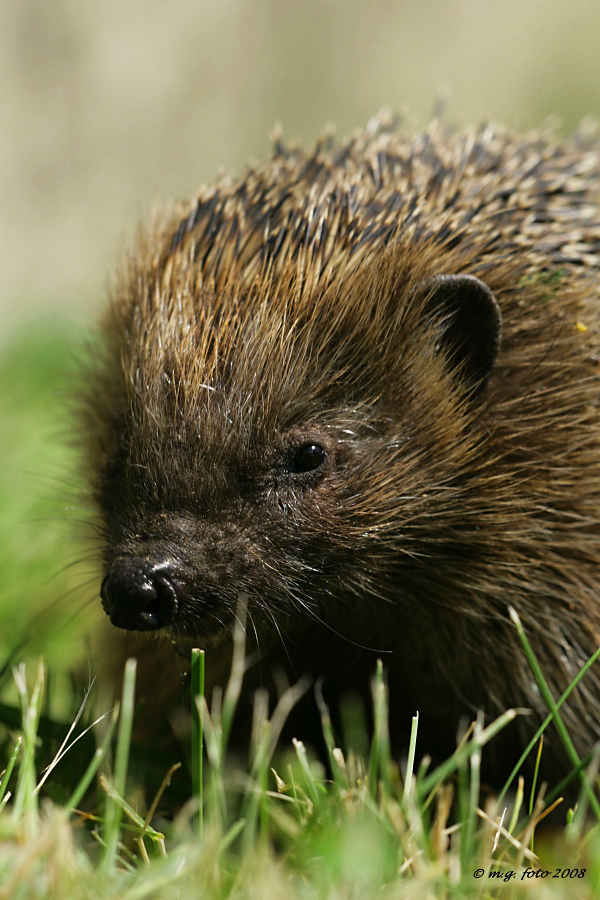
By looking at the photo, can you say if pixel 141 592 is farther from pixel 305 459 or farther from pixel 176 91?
pixel 176 91

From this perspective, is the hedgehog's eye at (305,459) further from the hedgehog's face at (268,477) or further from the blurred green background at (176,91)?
the blurred green background at (176,91)

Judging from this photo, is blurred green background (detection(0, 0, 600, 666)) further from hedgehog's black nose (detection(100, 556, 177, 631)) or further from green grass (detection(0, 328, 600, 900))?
hedgehog's black nose (detection(100, 556, 177, 631))

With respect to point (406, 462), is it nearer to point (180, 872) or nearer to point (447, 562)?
point (447, 562)

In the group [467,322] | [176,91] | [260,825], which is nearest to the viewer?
[260,825]

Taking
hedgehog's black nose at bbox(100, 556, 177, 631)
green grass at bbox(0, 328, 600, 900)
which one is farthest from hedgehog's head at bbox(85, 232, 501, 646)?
green grass at bbox(0, 328, 600, 900)

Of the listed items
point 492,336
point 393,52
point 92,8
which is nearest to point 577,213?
point 492,336

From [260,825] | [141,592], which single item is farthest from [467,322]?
[260,825]
